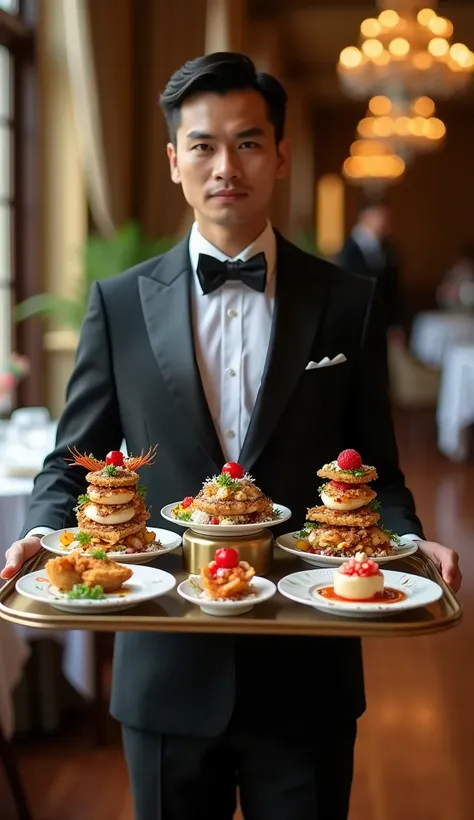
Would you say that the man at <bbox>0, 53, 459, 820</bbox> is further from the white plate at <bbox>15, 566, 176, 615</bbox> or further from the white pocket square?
the white plate at <bbox>15, 566, 176, 615</bbox>

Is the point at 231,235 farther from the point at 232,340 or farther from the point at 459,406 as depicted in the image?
the point at 459,406

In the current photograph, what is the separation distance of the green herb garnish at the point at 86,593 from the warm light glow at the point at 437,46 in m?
9.33

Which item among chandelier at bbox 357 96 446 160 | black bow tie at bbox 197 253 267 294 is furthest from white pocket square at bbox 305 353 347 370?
chandelier at bbox 357 96 446 160

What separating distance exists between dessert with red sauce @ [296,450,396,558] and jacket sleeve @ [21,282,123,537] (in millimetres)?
490

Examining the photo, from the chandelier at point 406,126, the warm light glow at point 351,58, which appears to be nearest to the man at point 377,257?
the chandelier at point 406,126

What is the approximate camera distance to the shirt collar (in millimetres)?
2104

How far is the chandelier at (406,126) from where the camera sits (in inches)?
503

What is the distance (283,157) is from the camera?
83.4 inches

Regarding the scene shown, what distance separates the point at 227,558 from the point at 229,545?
105mm

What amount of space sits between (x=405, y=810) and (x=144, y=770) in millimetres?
1662

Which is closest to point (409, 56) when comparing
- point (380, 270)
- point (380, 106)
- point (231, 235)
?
point (380, 270)

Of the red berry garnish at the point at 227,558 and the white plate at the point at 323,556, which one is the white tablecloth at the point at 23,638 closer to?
the white plate at the point at 323,556

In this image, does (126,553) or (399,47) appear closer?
(126,553)

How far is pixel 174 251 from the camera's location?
7.16ft
